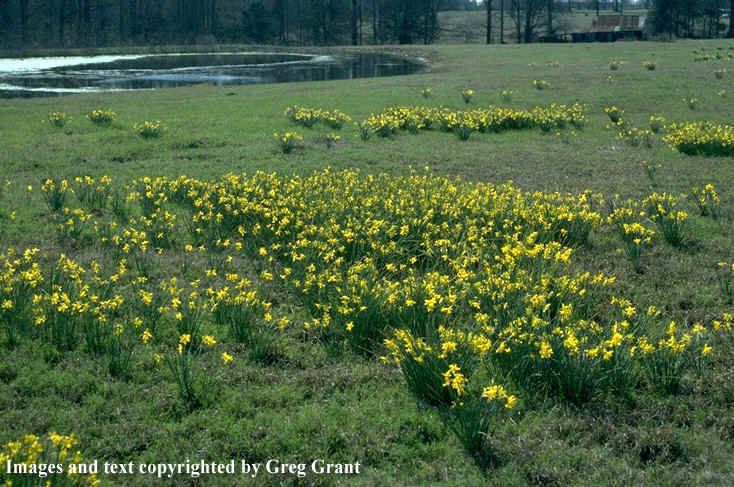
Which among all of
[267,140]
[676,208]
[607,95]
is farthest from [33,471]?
[607,95]

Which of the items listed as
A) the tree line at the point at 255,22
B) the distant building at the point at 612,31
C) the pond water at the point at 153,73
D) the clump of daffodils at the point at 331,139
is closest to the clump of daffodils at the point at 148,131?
the clump of daffodils at the point at 331,139

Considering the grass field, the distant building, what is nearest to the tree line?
the distant building

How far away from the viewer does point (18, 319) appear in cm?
625

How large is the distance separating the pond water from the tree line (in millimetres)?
28493

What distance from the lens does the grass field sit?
15.5ft

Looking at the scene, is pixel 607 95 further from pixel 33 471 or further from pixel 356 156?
pixel 33 471

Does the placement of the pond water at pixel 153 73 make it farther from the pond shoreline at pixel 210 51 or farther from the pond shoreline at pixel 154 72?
the pond shoreline at pixel 210 51

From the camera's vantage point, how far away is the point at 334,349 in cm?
613

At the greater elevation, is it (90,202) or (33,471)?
(90,202)

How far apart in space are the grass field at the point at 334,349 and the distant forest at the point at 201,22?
74.4 m

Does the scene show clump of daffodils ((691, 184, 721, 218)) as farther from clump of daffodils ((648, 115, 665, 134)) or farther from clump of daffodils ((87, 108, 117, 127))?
clump of daffodils ((87, 108, 117, 127))

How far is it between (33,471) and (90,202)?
725 centimetres

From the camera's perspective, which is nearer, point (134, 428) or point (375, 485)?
point (375, 485)

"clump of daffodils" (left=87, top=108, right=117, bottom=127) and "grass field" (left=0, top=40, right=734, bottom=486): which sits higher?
"clump of daffodils" (left=87, top=108, right=117, bottom=127)
